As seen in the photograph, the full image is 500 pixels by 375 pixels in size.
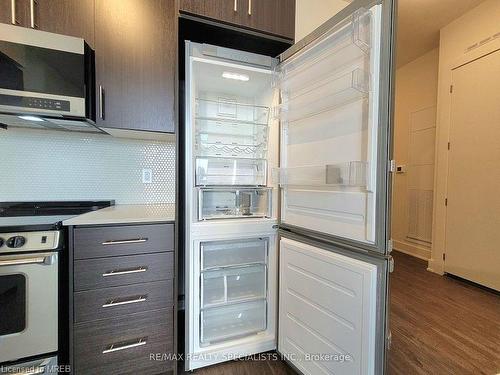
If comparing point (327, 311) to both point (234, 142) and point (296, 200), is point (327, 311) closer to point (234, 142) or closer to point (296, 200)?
point (296, 200)

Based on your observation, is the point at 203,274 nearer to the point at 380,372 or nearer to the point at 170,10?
the point at 380,372

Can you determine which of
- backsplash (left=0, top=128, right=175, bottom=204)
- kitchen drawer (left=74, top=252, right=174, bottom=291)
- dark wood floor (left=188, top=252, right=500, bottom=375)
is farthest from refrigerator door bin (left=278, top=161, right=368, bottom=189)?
dark wood floor (left=188, top=252, right=500, bottom=375)

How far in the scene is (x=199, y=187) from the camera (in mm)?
1436

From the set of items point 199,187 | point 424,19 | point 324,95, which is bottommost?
point 199,187

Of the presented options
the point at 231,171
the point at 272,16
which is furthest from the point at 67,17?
the point at 231,171

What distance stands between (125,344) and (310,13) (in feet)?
7.17

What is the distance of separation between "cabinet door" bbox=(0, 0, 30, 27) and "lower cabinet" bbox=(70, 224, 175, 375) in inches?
41.9

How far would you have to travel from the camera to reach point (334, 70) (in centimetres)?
109

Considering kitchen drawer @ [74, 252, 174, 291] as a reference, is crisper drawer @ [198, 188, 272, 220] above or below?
above

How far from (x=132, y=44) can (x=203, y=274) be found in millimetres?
1386

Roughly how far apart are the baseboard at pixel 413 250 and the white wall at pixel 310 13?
3384mm

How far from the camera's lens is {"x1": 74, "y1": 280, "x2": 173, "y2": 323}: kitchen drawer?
1156 mm

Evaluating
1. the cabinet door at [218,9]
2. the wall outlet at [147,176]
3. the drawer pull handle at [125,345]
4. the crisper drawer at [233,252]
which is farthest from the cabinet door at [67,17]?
the drawer pull handle at [125,345]

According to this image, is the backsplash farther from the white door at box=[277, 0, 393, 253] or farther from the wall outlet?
the white door at box=[277, 0, 393, 253]
